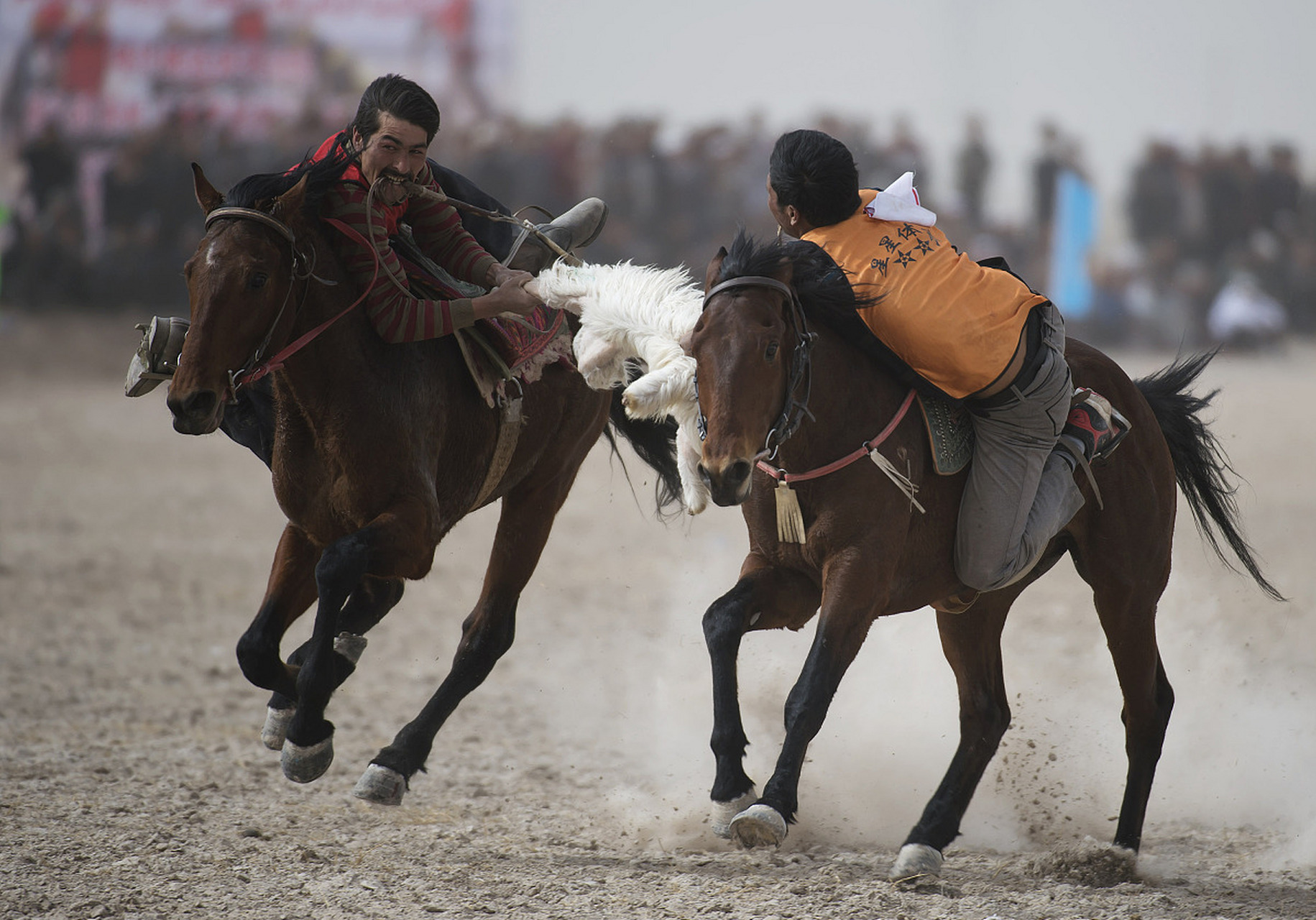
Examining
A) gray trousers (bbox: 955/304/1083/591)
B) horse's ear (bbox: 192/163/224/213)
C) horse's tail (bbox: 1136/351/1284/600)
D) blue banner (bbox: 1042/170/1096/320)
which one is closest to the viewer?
horse's ear (bbox: 192/163/224/213)

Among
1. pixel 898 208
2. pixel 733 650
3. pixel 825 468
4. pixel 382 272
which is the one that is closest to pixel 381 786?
pixel 733 650

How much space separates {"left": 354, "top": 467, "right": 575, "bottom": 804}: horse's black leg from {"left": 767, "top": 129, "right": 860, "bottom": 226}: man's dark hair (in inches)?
58.2

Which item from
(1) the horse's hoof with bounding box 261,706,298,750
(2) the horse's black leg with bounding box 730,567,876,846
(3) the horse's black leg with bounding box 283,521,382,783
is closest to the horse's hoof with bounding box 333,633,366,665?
(3) the horse's black leg with bounding box 283,521,382,783

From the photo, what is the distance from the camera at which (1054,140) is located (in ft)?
59.5

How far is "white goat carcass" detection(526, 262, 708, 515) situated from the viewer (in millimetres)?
3412

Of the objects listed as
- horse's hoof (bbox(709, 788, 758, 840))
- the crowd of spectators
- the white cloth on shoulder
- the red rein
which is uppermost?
the crowd of spectators

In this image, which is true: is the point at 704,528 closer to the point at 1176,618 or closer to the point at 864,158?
the point at 1176,618

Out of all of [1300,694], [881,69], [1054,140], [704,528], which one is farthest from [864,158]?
[1300,694]

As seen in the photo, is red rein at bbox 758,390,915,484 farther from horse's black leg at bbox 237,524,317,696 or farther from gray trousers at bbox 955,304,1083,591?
horse's black leg at bbox 237,524,317,696

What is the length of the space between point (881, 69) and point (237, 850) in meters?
19.1

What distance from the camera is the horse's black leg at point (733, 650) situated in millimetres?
3479

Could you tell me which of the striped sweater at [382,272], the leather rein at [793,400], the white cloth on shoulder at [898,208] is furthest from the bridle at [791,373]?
the striped sweater at [382,272]

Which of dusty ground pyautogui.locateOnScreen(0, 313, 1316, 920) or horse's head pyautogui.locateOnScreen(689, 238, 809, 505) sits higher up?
horse's head pyautogui.locateOnScreen(689, 238, 809, 505)

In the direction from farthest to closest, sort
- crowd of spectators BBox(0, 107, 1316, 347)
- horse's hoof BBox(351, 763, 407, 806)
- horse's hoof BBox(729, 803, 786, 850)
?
crowd of spectators BBox(0, 107, 1316, 347) → horse's hoof BBox(351, 763, 407, 806) → horse's hoof BBox(729, 803, 786, 850)
